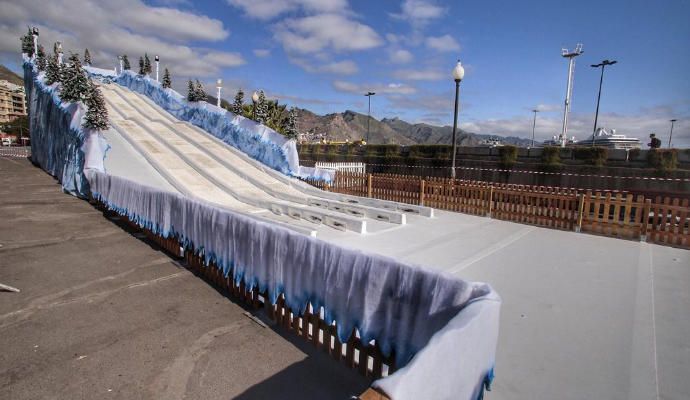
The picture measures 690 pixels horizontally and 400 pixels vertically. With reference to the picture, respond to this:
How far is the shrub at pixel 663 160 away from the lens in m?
16.7

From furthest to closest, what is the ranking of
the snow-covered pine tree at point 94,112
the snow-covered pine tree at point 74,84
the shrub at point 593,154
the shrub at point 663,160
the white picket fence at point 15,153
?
1. the white picket fence at point 15,153
2. the shrub at point 593,154
3. the snow-covered pine tree at point 74,84
4. the shrub at point 663,160
5. the snow-covered pine tree at point 94,112

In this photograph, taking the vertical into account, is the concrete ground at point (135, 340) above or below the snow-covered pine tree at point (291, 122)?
below

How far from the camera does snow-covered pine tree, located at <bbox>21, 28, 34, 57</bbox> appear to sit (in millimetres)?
30683

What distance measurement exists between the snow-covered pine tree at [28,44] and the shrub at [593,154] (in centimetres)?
4340

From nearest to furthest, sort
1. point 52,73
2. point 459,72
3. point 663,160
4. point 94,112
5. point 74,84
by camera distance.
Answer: point 459,72 < point 94,112 < point 663,160 < point 74,84 < point 52,73

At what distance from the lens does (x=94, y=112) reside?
16625 millimetres

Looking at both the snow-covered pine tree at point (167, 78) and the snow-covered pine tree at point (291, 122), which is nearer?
the snow-covered pine tree at point (291, 122)

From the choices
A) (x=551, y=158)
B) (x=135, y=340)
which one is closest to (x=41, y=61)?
(x=135, y=340)

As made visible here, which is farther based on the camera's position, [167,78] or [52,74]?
[167,78]

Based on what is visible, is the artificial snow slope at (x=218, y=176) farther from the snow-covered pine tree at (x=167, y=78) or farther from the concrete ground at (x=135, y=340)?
the snow-covered pine tree at (x=167, y=78)

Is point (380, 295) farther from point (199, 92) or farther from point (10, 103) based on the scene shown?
point (10, 103)

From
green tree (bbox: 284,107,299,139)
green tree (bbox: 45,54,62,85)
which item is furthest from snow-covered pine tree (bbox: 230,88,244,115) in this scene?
green tree (bbox: 45,54,62,85)

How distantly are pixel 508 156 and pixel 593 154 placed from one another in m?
4.58

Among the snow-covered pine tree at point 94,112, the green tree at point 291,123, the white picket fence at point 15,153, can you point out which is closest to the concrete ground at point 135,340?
the snow-covered pine tree at point 94,112
